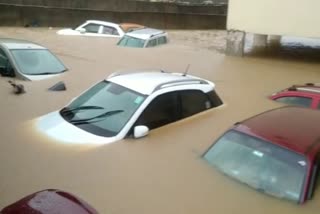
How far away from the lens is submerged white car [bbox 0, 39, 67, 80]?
10.5 meters

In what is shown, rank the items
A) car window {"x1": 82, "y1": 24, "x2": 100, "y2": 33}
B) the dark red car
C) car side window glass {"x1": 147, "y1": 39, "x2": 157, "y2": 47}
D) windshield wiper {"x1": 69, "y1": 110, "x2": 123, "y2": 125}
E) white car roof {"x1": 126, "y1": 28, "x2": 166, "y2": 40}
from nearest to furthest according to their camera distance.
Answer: the dark red car → windshield wiper {"x1": 69, "y1": 110, "x2": 123, "y2": 125} → car side window glass {"x1": 147, "y1": 39, "x2": 157, "y2": 47} → white car roof {"x1": 126, "y1": 28, "x2": 166, "y2": 40} → car window {"x1": 82, "y1": 24, "x2": 100, "y2": 33}

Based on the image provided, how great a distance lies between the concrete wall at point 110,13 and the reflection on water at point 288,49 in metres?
8.86

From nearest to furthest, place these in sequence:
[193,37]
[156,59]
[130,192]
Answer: [130,192], [156,59], [193,37]

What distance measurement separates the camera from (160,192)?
5.59 meters

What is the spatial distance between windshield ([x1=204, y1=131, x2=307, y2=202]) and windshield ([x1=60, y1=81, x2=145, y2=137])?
1440mm

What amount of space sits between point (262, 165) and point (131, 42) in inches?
559

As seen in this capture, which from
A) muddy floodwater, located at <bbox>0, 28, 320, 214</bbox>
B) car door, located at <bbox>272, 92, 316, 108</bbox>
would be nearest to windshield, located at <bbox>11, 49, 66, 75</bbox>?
muddy floodwater, located at <bbox>0, 28, 320, 214</bbox>

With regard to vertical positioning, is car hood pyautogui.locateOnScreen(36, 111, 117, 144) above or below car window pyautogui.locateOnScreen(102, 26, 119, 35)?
above

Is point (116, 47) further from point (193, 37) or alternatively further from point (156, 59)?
point (193, 37)

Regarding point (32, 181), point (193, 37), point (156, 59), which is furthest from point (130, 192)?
point (193, 37)

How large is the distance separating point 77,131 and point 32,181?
1.09 meters

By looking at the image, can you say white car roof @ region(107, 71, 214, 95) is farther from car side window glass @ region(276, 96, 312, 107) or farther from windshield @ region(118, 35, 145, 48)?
windshield @ region(118, 35, 145, 48)

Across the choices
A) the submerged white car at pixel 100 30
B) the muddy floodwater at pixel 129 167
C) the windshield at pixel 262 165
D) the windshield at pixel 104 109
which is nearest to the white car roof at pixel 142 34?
the submerged white car at pixel 100 30

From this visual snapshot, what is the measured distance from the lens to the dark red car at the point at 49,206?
3.35m
